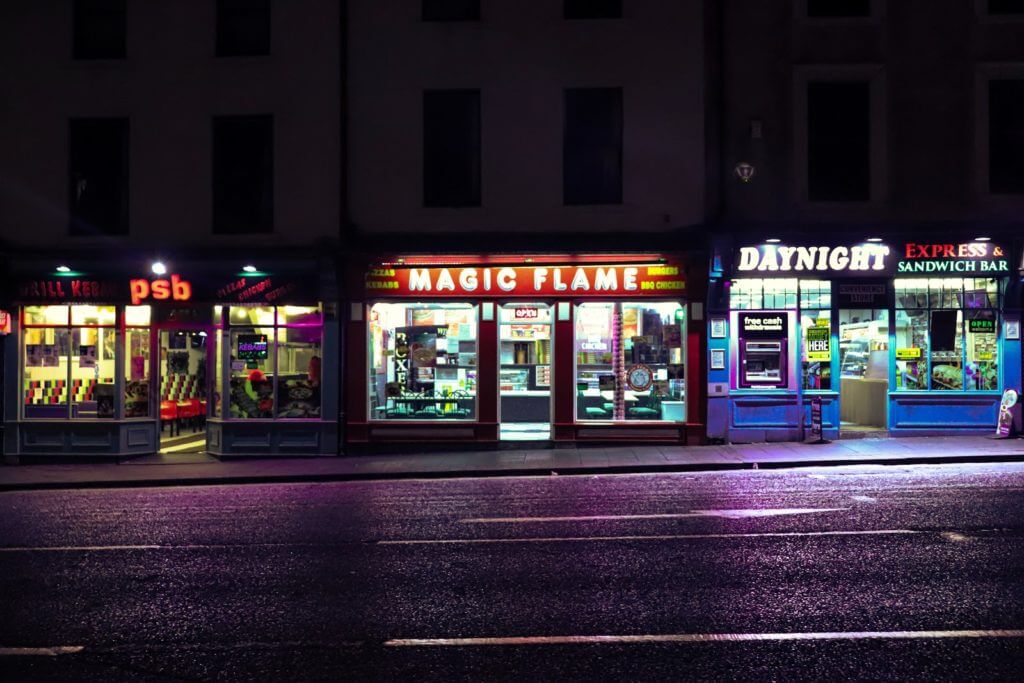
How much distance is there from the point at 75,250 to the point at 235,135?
407cm

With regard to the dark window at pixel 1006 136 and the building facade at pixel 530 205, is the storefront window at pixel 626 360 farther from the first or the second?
the dark window at pixel 1006 136

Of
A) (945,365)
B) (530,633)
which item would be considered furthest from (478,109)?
(530,633)

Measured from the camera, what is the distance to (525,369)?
16.5 meters

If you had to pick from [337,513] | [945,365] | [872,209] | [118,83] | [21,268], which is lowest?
[337,513]

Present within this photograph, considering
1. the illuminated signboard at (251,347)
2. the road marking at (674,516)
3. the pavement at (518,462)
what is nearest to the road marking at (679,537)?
the road marking at (674,516)

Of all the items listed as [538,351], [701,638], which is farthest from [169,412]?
[701,638]

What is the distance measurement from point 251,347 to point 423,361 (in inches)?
142

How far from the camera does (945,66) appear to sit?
15.9m

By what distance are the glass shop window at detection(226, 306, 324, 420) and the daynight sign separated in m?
1.72

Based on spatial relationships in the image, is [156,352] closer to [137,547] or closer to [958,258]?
[137,547]

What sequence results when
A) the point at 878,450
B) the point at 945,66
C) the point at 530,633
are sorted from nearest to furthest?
the point at 530,633 → the point at 878,450 → the point at 945,66

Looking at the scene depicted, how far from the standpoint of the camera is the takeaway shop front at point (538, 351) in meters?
16.1

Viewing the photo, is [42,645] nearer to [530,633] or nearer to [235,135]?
[530,633]

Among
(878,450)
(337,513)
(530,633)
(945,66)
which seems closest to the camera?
(530,633)
